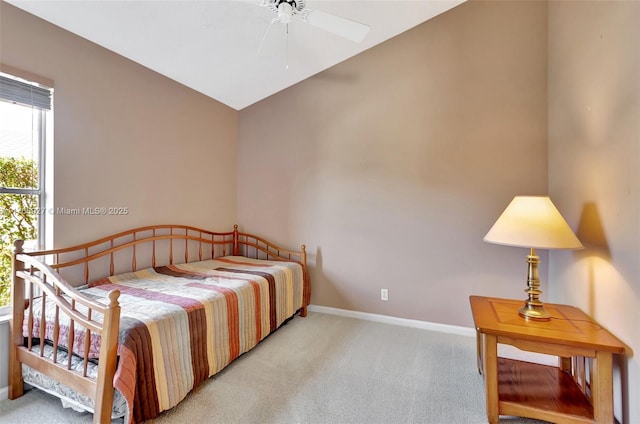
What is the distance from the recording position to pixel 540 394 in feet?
5.22

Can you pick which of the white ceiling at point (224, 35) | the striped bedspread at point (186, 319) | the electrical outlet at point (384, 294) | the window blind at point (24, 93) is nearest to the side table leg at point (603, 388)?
the electrical outlet at point (384, 294)

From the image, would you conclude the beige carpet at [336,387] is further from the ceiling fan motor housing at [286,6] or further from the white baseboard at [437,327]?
the ceiling fan motor housing at [286,6]

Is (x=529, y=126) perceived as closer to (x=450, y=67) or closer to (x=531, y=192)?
(x=531, y=192)

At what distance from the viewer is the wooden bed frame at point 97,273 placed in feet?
4.26

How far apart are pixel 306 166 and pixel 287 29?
4.42ft

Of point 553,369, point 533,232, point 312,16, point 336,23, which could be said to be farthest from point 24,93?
point 553,369

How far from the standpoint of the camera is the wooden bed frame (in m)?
1.30

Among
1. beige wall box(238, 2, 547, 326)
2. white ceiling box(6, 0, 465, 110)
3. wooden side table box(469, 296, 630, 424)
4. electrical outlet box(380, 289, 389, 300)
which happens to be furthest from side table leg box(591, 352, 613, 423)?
white ceiling box(6, 0, 465, 110)

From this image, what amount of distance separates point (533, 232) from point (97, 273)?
3.02 metres

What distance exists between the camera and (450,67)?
2709 mm

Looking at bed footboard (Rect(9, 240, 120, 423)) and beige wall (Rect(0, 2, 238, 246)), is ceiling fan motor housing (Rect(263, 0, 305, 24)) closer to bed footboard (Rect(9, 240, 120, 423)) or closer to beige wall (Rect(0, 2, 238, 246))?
beige wall (Rect(0, 2, 238, 246))

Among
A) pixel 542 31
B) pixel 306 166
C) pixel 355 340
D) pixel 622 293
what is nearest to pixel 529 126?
pixel 542 31

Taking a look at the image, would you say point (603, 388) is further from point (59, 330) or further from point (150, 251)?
point (150, 251)

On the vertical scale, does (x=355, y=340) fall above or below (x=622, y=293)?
below
